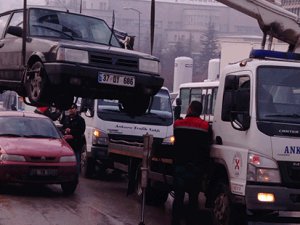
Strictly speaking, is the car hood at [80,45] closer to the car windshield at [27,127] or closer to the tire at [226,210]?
the tire at [226,210]

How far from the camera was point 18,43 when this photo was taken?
8.97 metres

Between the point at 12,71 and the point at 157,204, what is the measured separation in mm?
4878

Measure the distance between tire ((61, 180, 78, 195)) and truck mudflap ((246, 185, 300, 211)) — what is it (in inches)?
211

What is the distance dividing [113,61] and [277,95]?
7.45ft

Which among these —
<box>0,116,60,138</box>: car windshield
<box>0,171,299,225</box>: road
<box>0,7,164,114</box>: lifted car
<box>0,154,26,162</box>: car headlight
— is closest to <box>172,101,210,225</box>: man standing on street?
<box>0,171,299,225</box>: road

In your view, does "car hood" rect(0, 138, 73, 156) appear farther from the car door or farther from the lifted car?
the lifted car

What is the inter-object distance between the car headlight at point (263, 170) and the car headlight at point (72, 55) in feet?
8.29

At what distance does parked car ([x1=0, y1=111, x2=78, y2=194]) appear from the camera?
12570mm

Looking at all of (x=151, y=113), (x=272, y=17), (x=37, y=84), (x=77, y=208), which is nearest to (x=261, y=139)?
(x=37, y=84)

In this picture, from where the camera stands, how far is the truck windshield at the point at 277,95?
8.77 m

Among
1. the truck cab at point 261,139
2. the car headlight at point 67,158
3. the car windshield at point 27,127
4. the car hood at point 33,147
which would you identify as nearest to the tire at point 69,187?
the car headlight at point 67,158

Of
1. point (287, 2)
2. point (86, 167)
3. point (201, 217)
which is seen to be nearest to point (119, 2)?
point (287, 2)

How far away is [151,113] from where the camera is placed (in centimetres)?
1573

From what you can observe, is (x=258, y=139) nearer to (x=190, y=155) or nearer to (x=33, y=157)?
(x=190, y=155)
